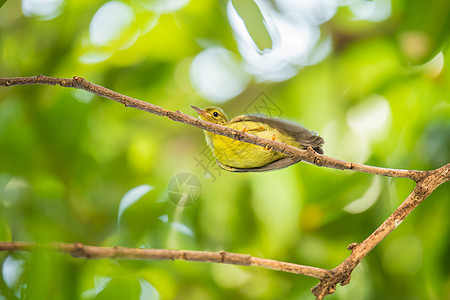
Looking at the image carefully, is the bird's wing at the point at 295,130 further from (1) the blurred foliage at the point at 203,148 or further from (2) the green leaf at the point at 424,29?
(2) the green leaf at the point at 424,29

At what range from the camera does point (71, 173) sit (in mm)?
1194

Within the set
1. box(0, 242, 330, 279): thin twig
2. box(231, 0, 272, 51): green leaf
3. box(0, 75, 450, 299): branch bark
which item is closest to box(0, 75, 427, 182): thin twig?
box(0, 75, 450, 299): branch bark

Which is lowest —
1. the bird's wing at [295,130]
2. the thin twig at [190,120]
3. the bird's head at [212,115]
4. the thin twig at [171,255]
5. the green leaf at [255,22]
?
the thin twig at [171,255]

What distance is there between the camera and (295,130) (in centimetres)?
71

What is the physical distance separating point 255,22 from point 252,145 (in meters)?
0.30

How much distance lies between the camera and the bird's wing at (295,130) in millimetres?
693

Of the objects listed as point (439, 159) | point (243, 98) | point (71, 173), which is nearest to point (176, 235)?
point (71, 173)

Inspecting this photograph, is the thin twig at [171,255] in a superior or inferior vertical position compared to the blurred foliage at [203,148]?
inferior

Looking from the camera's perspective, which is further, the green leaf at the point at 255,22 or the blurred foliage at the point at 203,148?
the blurred foliage at the point at 203,148

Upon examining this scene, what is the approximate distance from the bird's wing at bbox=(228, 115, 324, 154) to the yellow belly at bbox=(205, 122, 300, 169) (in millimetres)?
33

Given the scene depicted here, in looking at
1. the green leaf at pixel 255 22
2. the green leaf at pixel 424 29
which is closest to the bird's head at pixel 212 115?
the green leaf at pixel 255 22

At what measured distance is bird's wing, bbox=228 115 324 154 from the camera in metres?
0.69

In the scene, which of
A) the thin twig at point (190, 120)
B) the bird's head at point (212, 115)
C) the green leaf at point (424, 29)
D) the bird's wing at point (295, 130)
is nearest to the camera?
the thin twig at point (190, 120)

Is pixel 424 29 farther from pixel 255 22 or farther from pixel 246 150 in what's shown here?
pixel 246 150
